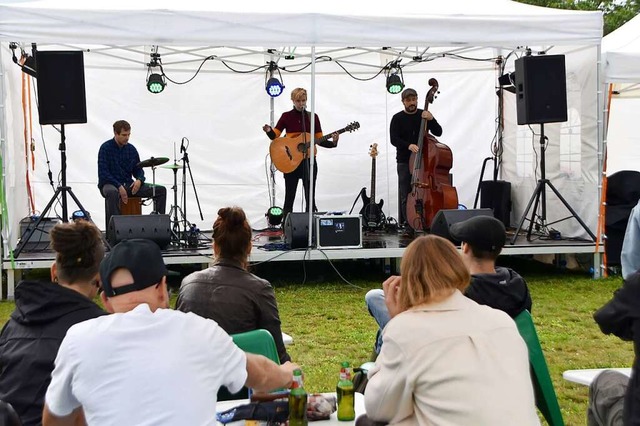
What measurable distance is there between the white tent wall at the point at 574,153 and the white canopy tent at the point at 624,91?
0.76 feet

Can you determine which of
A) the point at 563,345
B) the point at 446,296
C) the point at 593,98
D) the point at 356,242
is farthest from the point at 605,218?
the point at 446,296

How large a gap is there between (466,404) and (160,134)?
8.80 metres

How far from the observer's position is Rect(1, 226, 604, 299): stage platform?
24.3ft

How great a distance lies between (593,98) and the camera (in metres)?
8.49

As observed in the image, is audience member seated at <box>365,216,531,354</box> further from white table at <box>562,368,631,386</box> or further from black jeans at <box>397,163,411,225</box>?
black jeans at <box>397,163,411,225</box>

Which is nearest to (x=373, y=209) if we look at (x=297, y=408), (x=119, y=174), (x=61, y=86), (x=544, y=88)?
(x=544, y=88)

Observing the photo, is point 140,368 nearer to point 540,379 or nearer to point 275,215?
point 540,379

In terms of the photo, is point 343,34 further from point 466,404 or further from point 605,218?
point 466,404

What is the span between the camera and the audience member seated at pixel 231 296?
338cm

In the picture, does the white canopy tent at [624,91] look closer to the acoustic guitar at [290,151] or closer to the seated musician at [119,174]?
the acoustic guitar at [290,151]

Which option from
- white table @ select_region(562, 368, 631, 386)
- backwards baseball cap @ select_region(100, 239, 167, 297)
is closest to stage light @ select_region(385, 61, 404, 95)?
white table @ select_region(562, 368, 631, 386)

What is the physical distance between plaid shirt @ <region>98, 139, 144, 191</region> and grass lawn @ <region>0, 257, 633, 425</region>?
166 centimetres

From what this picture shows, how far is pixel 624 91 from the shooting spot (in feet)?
35.1

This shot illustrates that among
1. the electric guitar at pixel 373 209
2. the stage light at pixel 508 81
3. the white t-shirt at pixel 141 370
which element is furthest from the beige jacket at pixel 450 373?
the electric guitar at pixel 373 209
